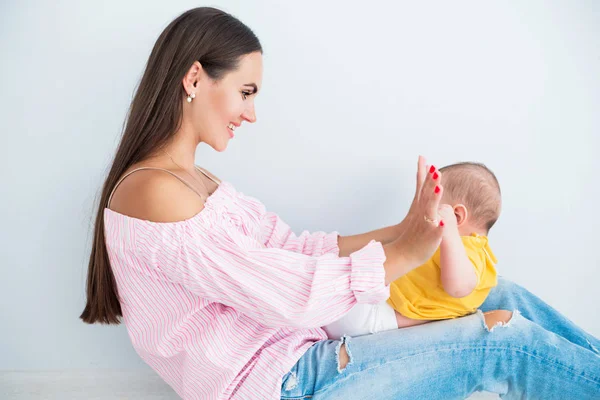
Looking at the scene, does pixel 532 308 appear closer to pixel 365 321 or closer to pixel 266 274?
pixel 365 321

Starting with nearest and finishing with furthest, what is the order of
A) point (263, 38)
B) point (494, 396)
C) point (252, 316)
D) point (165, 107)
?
point (252, 316), point (165, 107), point (263, 38), point (494, 396)

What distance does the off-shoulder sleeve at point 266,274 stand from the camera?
1.12 m

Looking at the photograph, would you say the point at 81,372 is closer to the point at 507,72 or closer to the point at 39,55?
the point at 39,55

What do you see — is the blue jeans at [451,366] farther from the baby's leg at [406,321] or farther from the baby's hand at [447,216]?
the baby's hand at [447,216]

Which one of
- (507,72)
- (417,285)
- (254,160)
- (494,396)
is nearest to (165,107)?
(254,160)

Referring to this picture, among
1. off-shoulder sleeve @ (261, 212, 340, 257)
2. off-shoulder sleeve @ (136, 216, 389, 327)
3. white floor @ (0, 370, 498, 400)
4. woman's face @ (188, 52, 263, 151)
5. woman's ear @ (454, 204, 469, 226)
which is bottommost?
white floor @ (0, 370, 498, 400)

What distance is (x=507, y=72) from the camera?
1.70 meters

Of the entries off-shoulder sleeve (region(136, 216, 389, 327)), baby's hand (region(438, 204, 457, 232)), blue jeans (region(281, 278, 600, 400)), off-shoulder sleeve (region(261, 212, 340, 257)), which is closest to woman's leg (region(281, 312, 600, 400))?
blue jeans (region(281, 278, 600, 400))

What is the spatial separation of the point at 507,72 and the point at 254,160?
0.81m

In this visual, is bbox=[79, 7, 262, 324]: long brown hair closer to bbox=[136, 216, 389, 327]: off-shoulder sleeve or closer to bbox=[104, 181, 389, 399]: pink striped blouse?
bbox=[104, 181, 389, 399]: pink striped blouse

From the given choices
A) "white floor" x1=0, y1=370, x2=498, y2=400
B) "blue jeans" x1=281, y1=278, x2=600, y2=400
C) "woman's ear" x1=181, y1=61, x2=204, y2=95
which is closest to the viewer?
"blue jeans" x1=281, y1=278, x2=600, y2=400

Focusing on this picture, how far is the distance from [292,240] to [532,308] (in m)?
0.68

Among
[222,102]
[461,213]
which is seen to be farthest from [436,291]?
[222,102]

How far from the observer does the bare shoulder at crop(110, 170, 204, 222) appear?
116cm
